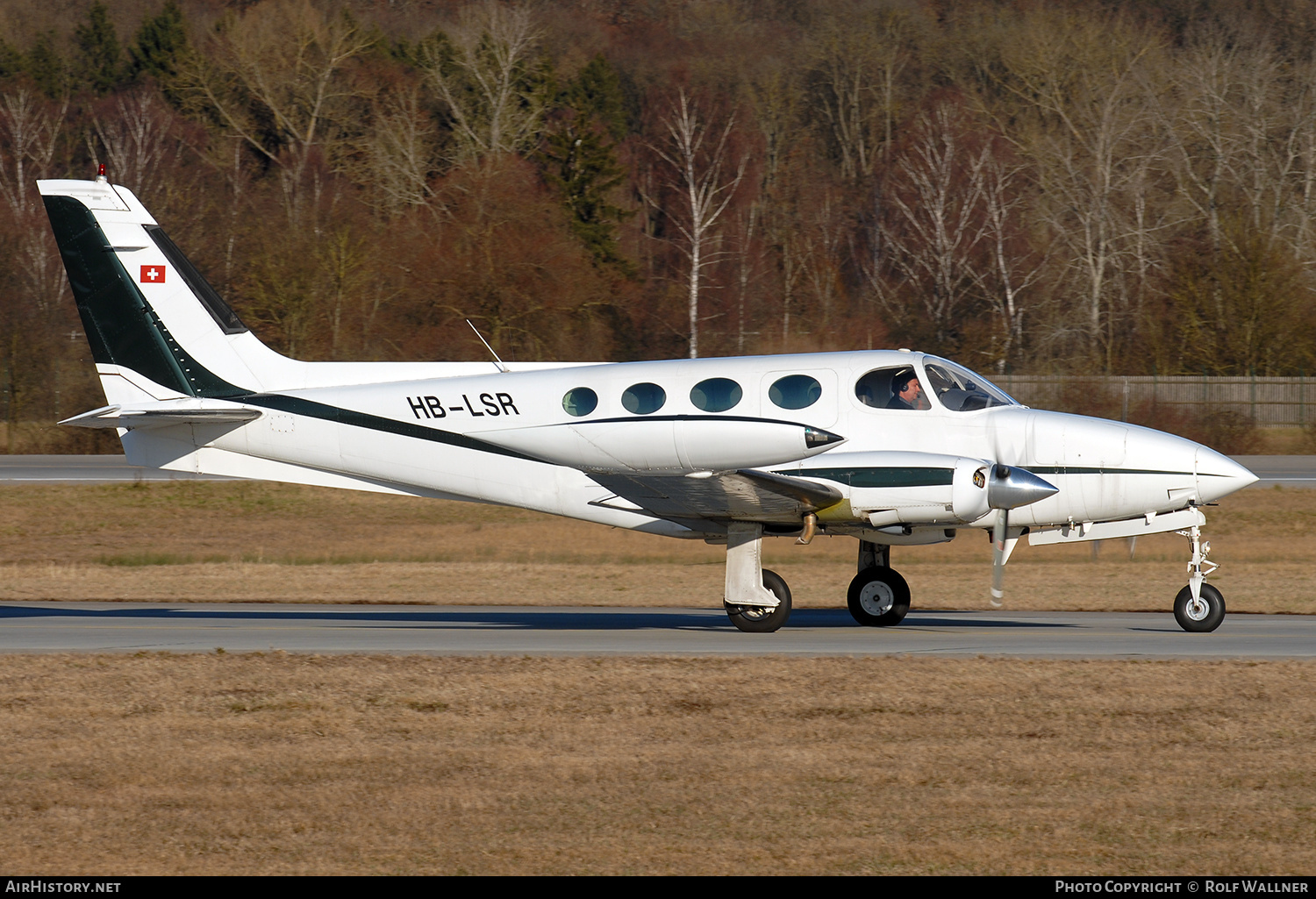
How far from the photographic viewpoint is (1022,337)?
4934 centimetres

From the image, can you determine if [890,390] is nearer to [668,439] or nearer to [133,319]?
[668,439]

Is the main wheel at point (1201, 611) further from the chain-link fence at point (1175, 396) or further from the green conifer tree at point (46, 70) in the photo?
the green conifer tree at point (46, 70)

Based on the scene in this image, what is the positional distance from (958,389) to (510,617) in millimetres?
6239

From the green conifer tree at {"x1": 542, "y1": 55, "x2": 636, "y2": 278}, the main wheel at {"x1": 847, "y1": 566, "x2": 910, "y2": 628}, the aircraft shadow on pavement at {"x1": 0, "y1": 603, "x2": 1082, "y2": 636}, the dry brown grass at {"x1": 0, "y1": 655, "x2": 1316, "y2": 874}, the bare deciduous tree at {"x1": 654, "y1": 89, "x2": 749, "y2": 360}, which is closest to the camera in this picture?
the dry brown grass at {"x1": 0, "y1": 655, "x2": 1316, "y2": 874}

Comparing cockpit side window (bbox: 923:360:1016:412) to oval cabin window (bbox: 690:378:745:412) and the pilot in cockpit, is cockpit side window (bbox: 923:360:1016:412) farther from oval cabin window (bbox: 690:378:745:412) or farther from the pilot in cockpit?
oval cabin window (bbox: 690:378:745:412)

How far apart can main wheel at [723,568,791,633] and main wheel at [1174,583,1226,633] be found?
13.6ft

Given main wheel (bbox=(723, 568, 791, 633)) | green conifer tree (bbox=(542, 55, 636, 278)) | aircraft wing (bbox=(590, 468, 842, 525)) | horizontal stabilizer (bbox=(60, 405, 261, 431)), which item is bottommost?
main wheel (bbox=(723, 568, 791, 633))

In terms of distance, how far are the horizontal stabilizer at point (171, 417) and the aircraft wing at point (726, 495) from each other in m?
4.29

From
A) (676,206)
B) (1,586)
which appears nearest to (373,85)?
(676,206)

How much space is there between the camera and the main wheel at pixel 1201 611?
568 inches

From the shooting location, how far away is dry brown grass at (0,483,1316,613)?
64.2ft

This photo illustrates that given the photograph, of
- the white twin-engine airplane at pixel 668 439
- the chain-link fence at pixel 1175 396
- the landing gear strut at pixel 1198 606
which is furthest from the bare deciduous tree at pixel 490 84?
the landing gear strut at pixel 1198 606

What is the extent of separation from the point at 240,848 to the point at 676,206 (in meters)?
52.7

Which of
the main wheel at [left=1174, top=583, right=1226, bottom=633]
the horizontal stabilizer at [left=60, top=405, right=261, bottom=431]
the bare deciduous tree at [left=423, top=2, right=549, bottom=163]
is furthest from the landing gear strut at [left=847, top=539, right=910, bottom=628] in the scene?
the bare deciduous tree at [left=423, top=2, right=549, bottom=163]
